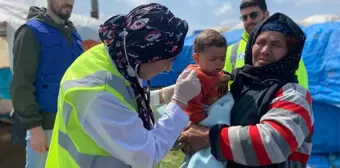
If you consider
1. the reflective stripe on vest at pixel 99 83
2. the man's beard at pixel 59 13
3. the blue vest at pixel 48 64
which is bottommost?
the blue vest at pixel 48 64

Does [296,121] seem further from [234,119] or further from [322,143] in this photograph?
[322,143]

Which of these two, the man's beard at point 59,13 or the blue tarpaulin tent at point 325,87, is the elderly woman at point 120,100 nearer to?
the man's beard at point 59,13

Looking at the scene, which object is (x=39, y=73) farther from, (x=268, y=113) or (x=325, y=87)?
(x=325, y=87)

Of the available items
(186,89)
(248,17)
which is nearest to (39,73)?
(186,89)

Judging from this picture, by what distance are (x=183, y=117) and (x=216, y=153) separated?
21 centimetres

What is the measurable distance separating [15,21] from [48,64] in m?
4.38

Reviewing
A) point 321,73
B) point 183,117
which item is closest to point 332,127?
point 321,73

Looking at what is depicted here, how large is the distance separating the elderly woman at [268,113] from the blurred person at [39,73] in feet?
4.47

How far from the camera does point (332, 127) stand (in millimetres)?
5246

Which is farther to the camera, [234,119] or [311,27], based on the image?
[311,27]

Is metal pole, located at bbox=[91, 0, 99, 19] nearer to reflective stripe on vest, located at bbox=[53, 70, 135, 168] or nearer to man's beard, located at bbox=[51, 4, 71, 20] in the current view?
man's beard, located at bbox=[51, 4, 71, 20]

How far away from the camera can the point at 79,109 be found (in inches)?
62.1

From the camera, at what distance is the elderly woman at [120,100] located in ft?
5.16

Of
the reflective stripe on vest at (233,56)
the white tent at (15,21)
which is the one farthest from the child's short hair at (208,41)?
the white tent at (15,21)
